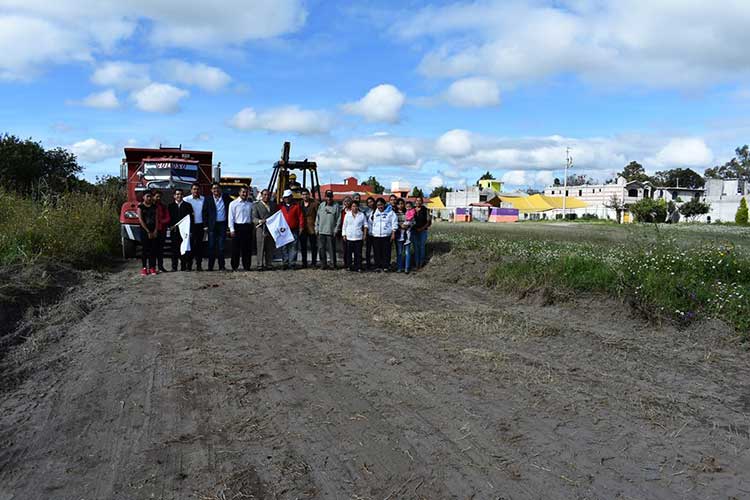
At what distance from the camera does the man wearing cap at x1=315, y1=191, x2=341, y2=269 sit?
13.7m

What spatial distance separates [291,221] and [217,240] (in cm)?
164

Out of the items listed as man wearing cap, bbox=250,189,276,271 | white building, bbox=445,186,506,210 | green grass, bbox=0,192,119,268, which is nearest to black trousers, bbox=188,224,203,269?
man wearing cap, bbox=250,189,276,271

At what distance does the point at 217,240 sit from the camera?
43.8 feet

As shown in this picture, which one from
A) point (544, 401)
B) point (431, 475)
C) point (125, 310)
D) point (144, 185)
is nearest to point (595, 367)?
point (544, 401)

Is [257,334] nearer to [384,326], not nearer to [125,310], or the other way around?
[384,326]

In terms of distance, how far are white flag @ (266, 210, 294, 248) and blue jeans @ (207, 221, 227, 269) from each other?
97 cm

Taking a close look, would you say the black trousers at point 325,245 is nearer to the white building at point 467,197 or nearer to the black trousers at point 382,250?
the black trousers at point 382,250

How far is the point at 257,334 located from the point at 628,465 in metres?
4.60

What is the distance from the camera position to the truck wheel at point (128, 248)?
1510 centimetres

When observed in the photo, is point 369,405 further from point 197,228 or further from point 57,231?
point 57,231

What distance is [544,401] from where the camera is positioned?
5336 millimetres

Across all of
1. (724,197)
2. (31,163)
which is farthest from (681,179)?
(31,163)

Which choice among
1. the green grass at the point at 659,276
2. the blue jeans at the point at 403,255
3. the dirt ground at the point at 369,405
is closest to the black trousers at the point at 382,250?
the blue jeans at the point at 403,255

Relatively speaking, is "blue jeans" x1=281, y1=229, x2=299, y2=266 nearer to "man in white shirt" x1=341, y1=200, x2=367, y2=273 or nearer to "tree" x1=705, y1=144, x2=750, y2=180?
"man in white shirt" x1=341, y1=200, x2=367, y2=273
